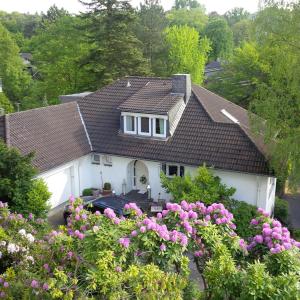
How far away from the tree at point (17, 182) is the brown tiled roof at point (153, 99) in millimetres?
8107

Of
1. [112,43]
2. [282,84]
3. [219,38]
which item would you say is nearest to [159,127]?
[282,84]

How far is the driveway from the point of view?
79.4 feet

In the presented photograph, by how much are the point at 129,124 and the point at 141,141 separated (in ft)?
4.82

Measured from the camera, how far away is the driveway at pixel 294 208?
24191mm

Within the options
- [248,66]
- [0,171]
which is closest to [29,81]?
[248,66]

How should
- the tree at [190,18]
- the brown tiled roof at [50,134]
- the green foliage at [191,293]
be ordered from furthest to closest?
the tree at [190,18] < the brown tiled roof at [50,134] < the green foliage at [191,293]

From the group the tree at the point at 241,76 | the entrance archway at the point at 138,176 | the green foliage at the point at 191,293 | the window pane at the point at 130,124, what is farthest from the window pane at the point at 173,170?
the tree at the point at 241,76

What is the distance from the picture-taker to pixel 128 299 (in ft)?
29.1

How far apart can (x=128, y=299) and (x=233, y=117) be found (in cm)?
1999

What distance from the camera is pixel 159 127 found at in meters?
24.5

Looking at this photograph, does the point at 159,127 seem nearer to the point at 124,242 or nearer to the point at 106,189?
the point at 106,189

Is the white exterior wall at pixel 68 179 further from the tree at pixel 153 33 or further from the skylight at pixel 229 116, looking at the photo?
the tree at pixel 153 33

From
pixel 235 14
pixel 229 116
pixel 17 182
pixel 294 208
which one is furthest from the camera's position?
pixel 235 14

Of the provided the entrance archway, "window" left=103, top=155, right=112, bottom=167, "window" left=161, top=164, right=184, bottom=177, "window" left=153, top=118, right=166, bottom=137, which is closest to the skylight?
"window" left=153, top=118, right=166, bottom=137
